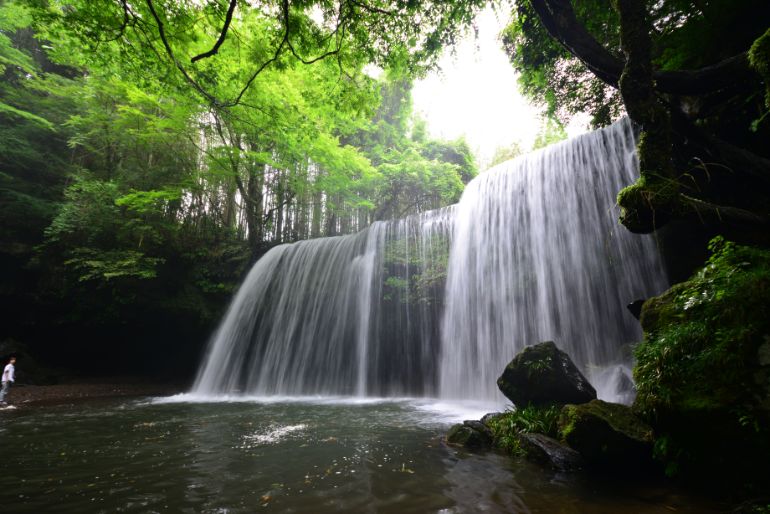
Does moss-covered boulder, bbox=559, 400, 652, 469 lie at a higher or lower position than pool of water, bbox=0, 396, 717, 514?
higher

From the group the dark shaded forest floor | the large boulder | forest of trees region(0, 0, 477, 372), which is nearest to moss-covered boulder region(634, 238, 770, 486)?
the large boulder

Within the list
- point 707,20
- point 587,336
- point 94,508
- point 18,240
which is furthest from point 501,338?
point 18,240

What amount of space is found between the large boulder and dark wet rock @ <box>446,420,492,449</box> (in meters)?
1.06

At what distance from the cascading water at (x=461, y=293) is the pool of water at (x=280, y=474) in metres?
4.07

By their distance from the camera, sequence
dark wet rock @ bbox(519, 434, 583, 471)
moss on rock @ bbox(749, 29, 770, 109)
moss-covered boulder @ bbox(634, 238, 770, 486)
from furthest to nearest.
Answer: dark wet rock @ bbox(519, 434, 583, 471), moss on rock @ bbox(749, 29, 770, 109), moss-covered boulder @ bbox(634, 238, 770, 486)

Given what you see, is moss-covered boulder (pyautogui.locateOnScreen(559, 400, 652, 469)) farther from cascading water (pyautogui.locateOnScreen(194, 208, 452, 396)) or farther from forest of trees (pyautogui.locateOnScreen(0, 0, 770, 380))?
cascading water (pyautogui.locateOnScreen(194, 208, 452, 396))

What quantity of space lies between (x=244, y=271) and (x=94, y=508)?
1338 centimetres

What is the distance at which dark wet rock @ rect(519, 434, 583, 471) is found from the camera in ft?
11.5

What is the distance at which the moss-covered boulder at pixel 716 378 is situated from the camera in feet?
8.40

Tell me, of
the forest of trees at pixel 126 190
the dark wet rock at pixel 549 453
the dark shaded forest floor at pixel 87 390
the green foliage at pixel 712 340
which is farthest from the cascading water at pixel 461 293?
the dark wet rock at pixel 549 453

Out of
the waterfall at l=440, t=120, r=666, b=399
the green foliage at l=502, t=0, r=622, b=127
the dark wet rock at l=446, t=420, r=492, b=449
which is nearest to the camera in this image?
the dark wet rock at l=446, t=420, r=492, b=449

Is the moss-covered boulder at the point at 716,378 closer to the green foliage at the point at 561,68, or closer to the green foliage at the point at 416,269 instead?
the green foliage at the point at 561,68

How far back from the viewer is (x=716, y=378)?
9.25 feet

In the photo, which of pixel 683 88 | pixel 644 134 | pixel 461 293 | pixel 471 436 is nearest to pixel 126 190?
pixel 461 293
